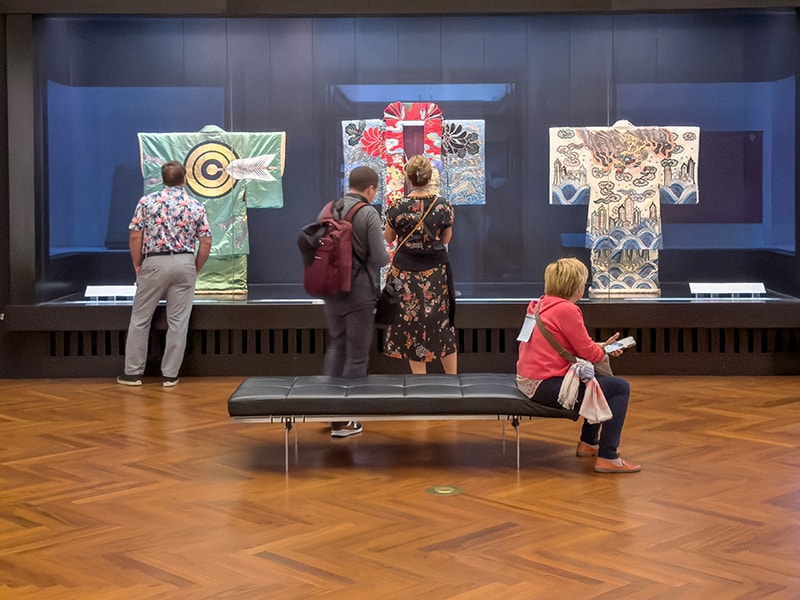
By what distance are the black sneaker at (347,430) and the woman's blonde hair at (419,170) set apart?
131 centimetres

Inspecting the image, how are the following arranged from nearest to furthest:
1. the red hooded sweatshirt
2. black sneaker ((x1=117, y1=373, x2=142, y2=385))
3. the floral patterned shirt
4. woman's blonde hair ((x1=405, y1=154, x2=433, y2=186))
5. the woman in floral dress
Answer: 1. the red hooded sweatshirt
2. woman's blonde hair ((x1=405, y1=154, x2=433, y2=186))
3. the woman in floral dress
4. the floral patterned shirt
5. black sneaker ((x1=117, y1=373, x2=142, y2=385))

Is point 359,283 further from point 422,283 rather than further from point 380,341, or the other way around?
point 380,341

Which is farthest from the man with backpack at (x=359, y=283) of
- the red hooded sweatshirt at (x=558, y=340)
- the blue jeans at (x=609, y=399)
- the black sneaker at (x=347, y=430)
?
the blue jeans at (x=609, y=399)

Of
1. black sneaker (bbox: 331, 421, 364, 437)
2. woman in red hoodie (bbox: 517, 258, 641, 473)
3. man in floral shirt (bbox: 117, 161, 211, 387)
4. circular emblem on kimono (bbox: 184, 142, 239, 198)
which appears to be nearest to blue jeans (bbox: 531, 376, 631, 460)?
woman in red hoodie (bbox: 517, 258, 641, 473)

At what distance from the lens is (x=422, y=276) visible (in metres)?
6.76

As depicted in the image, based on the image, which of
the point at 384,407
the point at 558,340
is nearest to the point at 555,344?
the point at 558,340

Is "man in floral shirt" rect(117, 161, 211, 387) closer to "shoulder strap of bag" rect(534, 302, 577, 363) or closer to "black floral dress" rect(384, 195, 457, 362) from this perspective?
"black floral dress" rect(384, 195, 457, 362)

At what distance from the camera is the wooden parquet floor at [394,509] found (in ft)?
12.9

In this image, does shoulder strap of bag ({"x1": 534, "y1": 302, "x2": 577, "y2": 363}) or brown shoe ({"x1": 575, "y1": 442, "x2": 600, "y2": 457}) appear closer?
shoulder strap of bag ({"x1": 534, "y1": 302, "x2": 577, "y2": 363})

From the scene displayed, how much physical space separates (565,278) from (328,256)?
1195 millimetres

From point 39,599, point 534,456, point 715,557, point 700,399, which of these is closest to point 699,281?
point 700,399

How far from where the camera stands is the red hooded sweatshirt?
5367mm

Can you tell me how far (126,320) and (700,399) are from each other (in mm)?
3748

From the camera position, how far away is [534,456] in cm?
579
